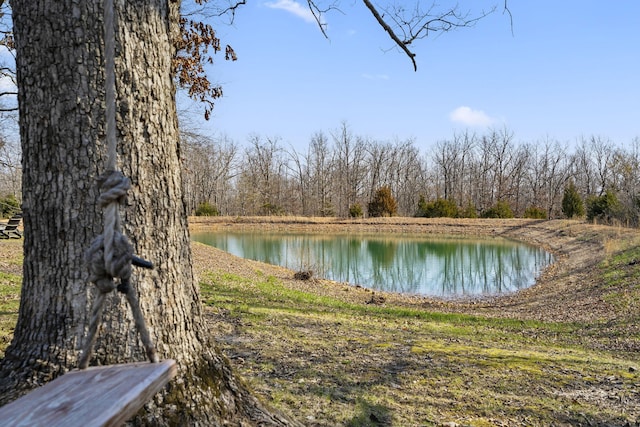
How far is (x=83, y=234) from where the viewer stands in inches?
78.0

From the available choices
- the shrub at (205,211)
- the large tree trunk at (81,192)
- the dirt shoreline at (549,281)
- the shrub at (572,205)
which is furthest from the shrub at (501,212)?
the large tree trunk at (81,192)

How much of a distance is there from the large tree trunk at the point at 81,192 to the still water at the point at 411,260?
36.9ft

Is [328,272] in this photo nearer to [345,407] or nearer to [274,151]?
[345,407]

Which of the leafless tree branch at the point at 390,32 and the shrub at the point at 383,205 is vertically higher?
the leafless tree branch at the point at 390,32

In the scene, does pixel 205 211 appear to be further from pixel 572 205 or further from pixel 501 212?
pixel 572 205

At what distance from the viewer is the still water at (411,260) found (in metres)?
14.9

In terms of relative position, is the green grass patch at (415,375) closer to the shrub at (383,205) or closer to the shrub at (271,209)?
the shrub at (383,205)

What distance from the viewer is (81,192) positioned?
1973 mm

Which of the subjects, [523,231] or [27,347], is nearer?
[27,347]

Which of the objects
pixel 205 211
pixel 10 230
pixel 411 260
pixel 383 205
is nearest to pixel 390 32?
pixel 10 230

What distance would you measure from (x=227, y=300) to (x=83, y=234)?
15.9ft

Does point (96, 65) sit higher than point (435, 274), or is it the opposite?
point (96, 65)

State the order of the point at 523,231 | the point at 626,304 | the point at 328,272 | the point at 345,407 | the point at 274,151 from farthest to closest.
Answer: the point at 274,151 < the point at 523,231 < the point at 328,272 < the point at 626,304 < the point at 345,407

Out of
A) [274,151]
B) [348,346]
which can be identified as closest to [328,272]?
[348,346]
